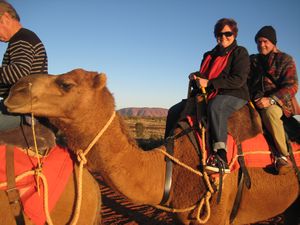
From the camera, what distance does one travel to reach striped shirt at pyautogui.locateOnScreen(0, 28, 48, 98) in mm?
3140

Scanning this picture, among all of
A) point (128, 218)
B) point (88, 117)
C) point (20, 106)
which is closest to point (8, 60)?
point (20, 106)

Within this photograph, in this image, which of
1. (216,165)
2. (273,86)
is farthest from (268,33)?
(216,165)

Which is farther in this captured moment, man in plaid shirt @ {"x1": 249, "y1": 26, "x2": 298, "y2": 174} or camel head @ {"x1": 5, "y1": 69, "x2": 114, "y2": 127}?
man in plaid shirt @ {"x1": 249, "y1": 26, "x2": 298, "y2": 174}

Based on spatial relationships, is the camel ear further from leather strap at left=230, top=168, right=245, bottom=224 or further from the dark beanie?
the dark beanie

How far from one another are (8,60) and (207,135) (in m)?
2.47

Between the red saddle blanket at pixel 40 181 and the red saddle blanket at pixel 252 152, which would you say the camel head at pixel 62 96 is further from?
the red saddle blanket at pixel 252 152

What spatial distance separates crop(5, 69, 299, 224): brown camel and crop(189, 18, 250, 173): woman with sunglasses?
324mm

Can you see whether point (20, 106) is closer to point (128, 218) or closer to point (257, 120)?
point (257, 120)

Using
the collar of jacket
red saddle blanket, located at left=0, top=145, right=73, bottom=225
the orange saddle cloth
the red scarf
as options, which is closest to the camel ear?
red saddle blanket, located at left=0, top=145, right=73, bottom=225

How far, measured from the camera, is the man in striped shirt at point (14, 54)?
124 inches

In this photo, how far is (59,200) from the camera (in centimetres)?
327

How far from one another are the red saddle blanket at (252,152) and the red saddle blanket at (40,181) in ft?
5.61

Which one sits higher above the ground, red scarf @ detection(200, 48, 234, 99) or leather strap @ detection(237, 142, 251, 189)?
red scarf @ detection(200, 48, 234, 99)

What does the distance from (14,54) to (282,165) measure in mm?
3631
